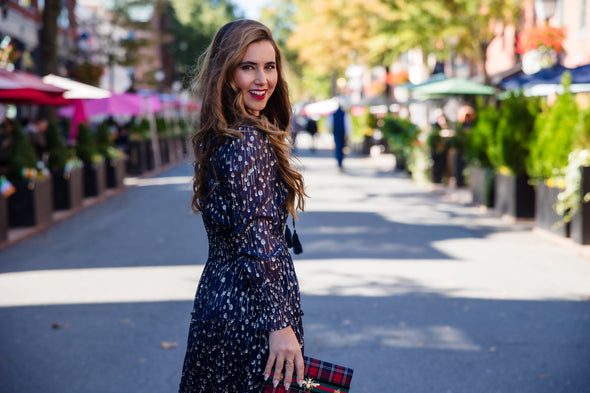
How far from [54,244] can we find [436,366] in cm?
720

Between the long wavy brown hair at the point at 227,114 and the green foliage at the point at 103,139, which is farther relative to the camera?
the green foliage at the point at 103,139

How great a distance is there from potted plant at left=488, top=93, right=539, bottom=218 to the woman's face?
11.0 meters

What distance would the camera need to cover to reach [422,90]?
21.4m

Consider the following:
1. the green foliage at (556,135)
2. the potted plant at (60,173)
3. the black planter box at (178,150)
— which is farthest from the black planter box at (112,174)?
the black planter box at (178,150)

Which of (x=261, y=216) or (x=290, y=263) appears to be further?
(x=290, y=263)

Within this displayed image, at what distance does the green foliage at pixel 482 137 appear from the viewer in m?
14.6

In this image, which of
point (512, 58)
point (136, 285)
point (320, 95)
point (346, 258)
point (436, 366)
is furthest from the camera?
point (320, 95)

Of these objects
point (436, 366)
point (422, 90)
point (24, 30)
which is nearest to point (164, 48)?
point (24, 30)

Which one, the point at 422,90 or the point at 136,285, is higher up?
the point at 422,90

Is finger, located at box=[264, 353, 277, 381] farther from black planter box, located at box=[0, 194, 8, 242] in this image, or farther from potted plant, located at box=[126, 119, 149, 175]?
potted plant, located at box=[126, 119, 149, 175]

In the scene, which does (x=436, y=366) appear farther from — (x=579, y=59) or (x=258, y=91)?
(x=579, y=59)

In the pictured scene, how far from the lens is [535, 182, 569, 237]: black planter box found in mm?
10648

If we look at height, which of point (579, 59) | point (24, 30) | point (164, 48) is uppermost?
point (164, 48)

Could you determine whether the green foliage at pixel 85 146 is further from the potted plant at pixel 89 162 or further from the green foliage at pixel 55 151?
the green foliage at pixel 55 151
